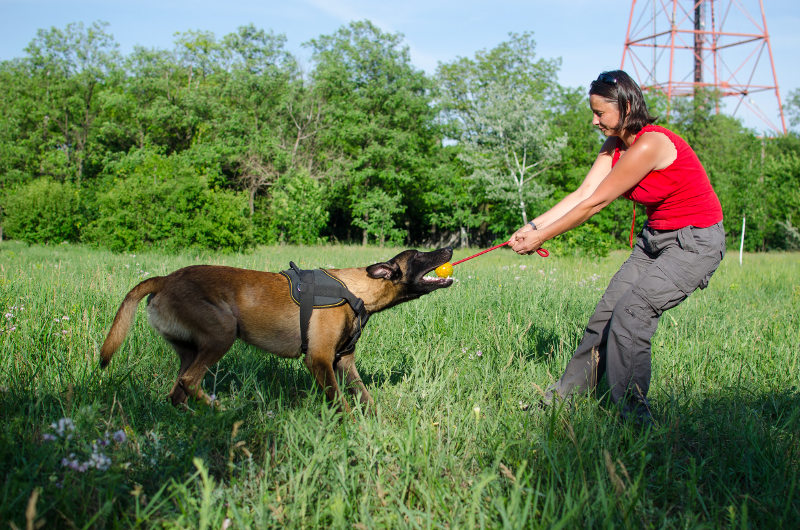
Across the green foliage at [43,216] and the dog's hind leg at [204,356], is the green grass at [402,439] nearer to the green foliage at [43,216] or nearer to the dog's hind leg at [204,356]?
the dog's hind leg at [204,356]

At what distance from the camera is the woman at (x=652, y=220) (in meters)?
3.37

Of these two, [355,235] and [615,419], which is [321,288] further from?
[355,235]

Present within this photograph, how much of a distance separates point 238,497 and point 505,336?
10.3 ft

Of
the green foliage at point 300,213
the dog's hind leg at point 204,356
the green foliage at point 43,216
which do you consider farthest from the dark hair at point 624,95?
the green foliage at point 300,213

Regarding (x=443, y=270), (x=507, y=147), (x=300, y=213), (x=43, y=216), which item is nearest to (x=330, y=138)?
(x=300, y=213)

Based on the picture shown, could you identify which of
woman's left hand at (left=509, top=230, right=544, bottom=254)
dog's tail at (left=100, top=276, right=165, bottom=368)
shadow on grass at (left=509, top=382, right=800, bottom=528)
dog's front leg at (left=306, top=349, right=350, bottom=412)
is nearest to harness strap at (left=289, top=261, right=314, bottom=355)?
dog's front leg at (left=306, top=349, right=350, bottom=412)

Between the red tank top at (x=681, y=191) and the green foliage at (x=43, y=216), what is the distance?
69.9 feet

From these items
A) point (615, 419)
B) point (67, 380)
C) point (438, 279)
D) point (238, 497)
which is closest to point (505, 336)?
point (438, 279)

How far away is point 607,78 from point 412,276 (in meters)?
2.00

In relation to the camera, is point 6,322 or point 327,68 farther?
point 327,68

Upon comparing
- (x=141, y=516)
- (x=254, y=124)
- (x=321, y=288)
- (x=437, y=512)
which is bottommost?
(x=437, y=512)

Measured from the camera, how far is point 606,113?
3.59 metres

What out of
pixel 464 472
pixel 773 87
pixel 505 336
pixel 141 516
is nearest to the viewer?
pixel 141 516

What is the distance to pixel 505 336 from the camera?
16.2 feet
